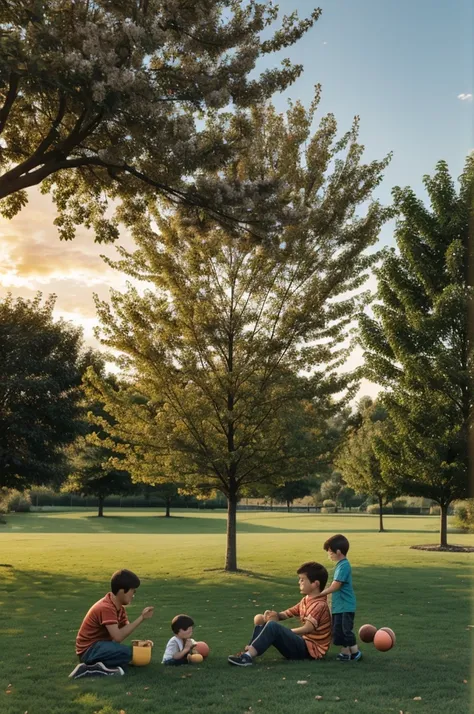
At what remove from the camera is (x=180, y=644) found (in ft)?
27.3

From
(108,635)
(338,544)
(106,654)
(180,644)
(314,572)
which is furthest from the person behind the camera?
(338,544)

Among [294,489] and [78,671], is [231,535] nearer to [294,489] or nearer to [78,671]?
[78,671]

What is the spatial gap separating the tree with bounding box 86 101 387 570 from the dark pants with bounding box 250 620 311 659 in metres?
10.2

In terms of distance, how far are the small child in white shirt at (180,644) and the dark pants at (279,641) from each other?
0.77 meters

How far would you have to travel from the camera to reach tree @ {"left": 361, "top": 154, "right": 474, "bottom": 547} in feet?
88.0

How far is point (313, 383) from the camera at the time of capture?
62.6 feet

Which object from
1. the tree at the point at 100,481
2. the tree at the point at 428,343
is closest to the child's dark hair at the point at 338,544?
the tree at the point at 428,343

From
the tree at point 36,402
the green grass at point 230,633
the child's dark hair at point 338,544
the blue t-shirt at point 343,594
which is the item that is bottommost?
the green grass at point 230,633

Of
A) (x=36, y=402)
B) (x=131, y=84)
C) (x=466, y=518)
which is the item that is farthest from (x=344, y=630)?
(x=466, y=518)

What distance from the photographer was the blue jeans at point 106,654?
7859 millimetres

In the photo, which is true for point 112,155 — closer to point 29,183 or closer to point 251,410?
point 29,183

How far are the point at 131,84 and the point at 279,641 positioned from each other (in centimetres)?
839

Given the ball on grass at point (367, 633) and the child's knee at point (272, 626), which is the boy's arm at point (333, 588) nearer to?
the child's knee at point (272, 626)

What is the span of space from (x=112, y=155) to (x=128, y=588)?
26.6 ft
